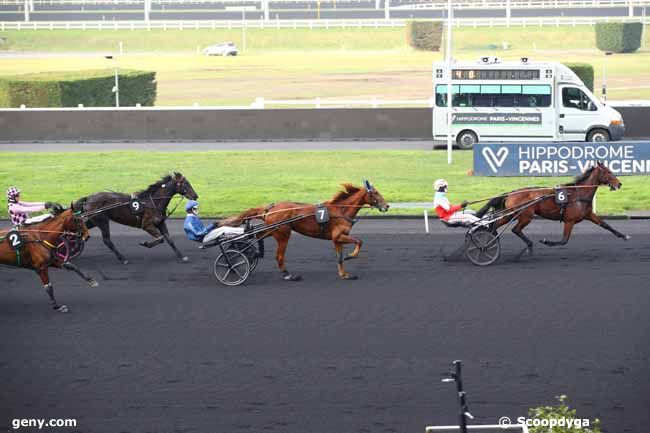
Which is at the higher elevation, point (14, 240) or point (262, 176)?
point (14, 240)

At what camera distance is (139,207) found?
16000 mm

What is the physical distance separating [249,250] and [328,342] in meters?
3.47

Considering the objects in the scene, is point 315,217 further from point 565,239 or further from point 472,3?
point 472,3

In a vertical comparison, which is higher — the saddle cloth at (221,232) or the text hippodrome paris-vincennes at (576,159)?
→ the text hippodrome paris-vincennes at (576,159)

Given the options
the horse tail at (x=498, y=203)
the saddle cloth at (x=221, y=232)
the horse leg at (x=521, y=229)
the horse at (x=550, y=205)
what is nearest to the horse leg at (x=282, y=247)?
the saddle cloth at (x=221, y=232)

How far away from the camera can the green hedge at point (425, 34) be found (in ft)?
220

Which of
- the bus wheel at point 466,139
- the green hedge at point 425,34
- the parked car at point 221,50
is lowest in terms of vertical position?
the bus wheel at point 466,139

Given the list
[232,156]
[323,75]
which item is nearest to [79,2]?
[323,75]

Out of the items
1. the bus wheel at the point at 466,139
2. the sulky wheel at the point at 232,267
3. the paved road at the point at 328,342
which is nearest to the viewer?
the paved road at the point at 328,342

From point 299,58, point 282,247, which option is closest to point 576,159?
point 282,247

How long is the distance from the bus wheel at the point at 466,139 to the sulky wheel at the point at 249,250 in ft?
53.2

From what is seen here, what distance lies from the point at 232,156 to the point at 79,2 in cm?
6213

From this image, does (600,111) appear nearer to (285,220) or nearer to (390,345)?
(285,220)

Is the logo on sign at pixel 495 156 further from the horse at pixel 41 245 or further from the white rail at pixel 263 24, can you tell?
the white rail at pixel 263 24
